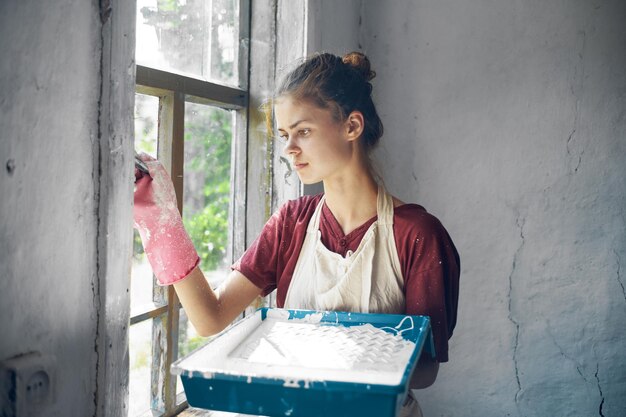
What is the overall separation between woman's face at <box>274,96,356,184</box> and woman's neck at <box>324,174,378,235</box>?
61 mm

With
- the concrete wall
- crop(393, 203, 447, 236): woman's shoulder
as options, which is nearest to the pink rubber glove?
the concrete wall

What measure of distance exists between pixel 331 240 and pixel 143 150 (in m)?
0.54

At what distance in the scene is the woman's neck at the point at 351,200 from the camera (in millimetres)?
1475

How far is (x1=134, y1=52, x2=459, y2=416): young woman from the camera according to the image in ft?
4.19

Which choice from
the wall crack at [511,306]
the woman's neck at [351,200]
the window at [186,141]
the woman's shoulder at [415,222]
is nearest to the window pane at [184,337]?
the window at [186,141]

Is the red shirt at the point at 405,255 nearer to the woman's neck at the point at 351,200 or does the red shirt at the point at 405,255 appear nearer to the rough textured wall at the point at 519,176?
the woman's neck at the point at 351,200

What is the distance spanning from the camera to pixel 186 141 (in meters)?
1.51

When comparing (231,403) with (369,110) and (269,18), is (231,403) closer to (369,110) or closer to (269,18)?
(369,110)

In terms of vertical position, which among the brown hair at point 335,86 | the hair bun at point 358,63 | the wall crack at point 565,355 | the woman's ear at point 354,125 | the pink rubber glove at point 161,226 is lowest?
the wall crack at point 565,355

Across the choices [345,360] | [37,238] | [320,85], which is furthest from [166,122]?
[345,360]

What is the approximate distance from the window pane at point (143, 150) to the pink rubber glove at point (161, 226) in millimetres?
182

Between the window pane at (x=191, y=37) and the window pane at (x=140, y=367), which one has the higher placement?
the window pane at (x=191, y=37)

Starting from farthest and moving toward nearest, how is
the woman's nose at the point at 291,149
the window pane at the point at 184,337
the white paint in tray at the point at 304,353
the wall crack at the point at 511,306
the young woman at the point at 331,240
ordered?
the wall crack at the point at 511,306
the window pane at the point at 184,337
the woman's nose at the point at 291,149
the young woman at the point at 331,240
the white paint in tray at the point at 304,353

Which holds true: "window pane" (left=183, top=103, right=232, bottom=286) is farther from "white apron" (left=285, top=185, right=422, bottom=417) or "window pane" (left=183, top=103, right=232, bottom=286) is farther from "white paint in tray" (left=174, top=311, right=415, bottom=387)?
"white paint in tray" (left=174, top=311, right=415, bottom=387)
